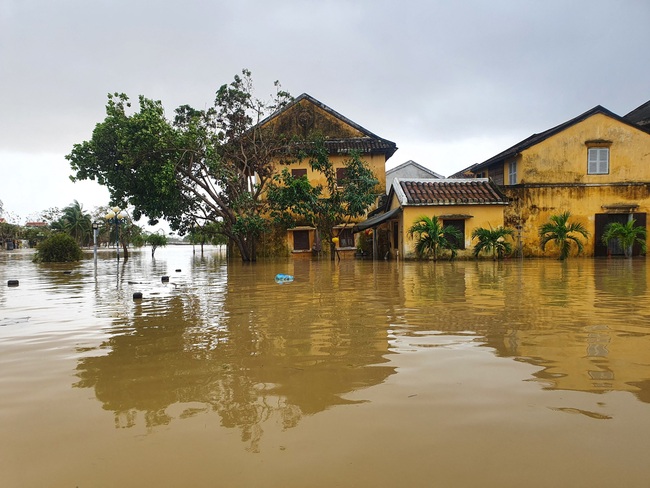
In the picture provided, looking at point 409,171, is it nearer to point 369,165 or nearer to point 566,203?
point 369,165

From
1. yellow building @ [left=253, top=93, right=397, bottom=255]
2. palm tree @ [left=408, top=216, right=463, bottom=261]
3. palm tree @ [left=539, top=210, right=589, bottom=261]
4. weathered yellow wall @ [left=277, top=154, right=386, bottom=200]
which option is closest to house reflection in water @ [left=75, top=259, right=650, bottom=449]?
palm tree @ [left=408, top=216, right=463, bottom=261]

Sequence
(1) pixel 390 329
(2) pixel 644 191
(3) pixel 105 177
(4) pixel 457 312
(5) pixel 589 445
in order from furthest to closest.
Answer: (2) pixel 644 191 < (3) pixel 105 177 < (4) pixel 457 312 < (1) pixel 390 329 < (5) pixel 589 445

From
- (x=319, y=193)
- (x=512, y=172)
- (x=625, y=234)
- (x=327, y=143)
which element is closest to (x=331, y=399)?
(x=319, y=193)

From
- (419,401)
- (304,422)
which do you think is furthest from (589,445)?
(304,422)

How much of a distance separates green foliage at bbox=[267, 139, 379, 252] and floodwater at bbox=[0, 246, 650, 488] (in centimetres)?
1470

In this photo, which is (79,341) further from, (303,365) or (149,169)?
(149,169)

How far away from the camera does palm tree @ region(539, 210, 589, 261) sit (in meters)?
19.6

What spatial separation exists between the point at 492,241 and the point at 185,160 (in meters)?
13.6

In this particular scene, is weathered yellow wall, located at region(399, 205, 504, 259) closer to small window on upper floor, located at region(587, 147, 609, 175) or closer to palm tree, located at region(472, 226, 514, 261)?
palm tree, located at region(472, 226, 514, 261)

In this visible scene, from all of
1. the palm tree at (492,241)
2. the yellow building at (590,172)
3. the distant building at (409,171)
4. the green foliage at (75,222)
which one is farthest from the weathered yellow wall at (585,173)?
the green foliage at (75,222)

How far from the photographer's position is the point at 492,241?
1861cm

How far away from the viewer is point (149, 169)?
18922 millimetres

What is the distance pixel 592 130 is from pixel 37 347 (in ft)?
80.7

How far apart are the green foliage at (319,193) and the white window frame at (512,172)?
7195mm
